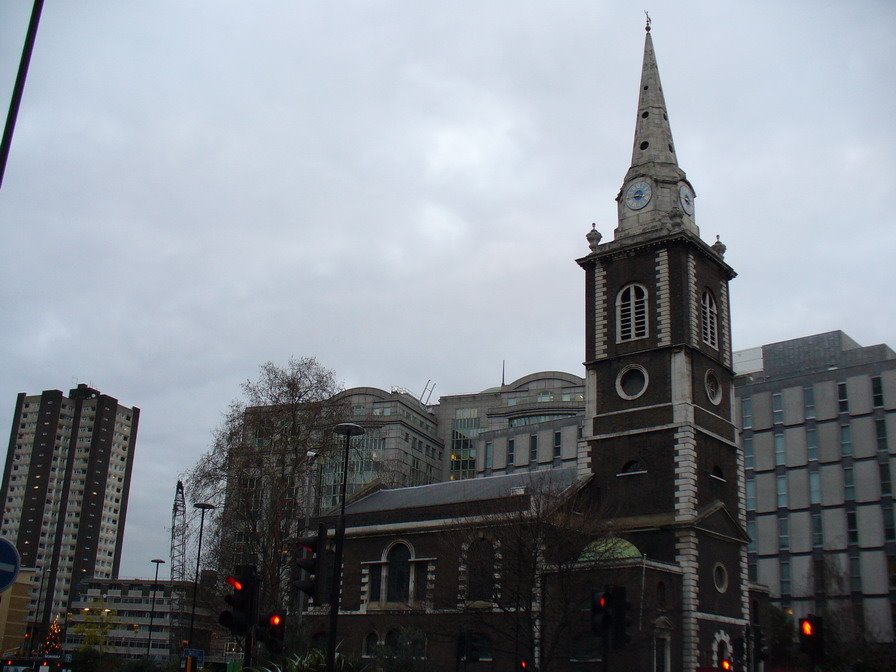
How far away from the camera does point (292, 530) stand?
172 ft

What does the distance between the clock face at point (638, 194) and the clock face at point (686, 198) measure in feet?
5.37

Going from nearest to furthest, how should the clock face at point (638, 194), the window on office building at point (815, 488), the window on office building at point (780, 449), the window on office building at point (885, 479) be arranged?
the clock face at point (638, 194) < the window on office building at point (885, 479) < the window on office building at point (815, 488) < the window on office building at point (780, 449)

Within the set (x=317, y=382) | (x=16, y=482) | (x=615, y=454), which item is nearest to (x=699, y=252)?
(x=615, y=454)

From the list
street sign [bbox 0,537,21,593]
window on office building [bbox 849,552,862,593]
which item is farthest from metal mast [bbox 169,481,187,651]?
window on office building [bbox 849,552,862,593]

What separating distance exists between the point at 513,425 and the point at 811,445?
52.4 meters

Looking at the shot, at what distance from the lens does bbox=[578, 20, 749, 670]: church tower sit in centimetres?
4328

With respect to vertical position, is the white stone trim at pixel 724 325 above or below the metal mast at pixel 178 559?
above

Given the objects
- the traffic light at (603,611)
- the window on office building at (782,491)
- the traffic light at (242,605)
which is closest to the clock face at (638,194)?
the window on office building at (782,491)

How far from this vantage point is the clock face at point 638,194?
5134 centimetres

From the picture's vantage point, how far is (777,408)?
7662cm

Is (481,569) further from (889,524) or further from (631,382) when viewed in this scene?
(889,524)

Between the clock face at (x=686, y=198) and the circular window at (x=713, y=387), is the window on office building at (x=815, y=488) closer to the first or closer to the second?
the circular window at (x=713, y=387)

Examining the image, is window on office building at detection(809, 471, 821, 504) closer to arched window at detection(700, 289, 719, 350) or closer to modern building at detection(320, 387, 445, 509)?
arched window at detection(700, 289, 719, 350)

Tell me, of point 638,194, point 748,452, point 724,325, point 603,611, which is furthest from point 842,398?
point 603,611
